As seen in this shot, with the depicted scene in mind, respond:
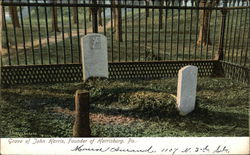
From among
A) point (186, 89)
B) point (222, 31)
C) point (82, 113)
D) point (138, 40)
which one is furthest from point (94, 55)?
point (138, 40)

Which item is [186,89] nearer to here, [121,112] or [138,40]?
[121,112]

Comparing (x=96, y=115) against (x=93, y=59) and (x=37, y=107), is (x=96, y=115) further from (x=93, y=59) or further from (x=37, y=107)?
(x=93, y=59)

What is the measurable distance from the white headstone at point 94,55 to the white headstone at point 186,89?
7.05 ft

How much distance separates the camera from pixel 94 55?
5719 mm

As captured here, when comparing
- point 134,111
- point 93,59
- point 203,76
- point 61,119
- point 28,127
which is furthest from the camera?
point 203,76

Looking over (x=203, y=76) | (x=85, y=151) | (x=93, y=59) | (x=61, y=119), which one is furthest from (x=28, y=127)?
(x=203, y=76)

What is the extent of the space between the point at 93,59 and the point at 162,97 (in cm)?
A: 196

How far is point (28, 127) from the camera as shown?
403cm

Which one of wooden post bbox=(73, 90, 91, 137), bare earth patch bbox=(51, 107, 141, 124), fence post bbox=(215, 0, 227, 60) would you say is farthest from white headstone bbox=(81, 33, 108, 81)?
fence post bbox=(215, 0, 227, 60)

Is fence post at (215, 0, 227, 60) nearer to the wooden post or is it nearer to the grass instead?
the grass

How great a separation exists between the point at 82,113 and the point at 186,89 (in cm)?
190

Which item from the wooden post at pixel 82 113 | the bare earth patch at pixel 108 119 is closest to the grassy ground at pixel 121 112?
the bare earth patch at pixel 108 119

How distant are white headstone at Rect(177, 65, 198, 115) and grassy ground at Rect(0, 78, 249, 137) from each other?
138 millimetres

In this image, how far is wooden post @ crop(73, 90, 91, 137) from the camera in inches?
132
